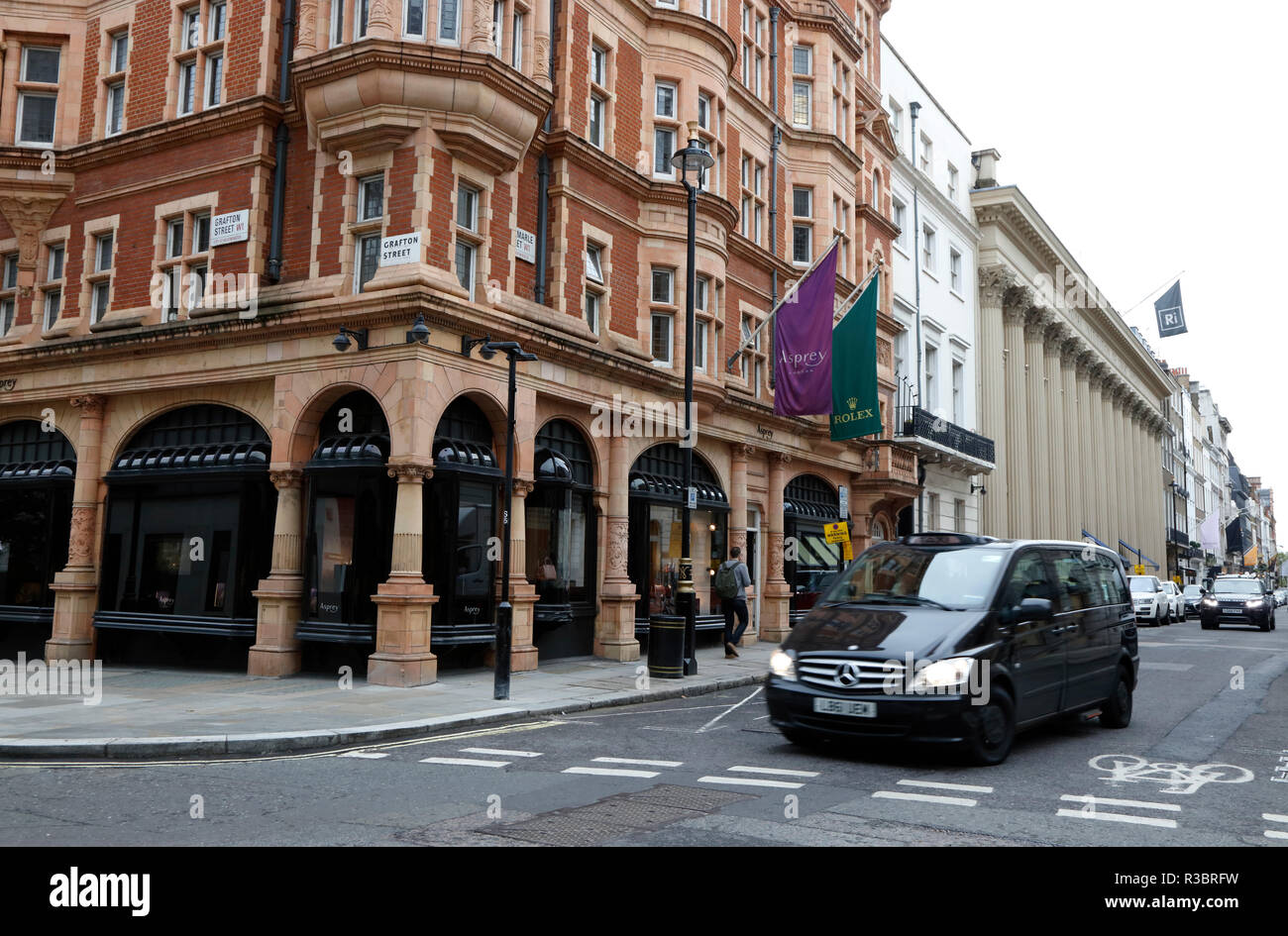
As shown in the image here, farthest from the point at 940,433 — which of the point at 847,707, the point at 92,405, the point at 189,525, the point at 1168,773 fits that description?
the point at 847,707

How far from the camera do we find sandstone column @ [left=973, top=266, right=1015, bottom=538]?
39.8 metres

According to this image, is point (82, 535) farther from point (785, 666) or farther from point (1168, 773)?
point (1168, 773)

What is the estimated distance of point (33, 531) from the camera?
19.1 m

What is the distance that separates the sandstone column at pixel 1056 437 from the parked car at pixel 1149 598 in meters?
8.22

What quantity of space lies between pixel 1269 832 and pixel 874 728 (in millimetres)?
2789

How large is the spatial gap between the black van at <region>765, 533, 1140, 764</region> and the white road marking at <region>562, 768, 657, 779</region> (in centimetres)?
138

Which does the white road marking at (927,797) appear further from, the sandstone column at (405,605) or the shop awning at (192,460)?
the shop awning at (192,460)

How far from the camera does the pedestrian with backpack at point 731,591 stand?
62.5 ft

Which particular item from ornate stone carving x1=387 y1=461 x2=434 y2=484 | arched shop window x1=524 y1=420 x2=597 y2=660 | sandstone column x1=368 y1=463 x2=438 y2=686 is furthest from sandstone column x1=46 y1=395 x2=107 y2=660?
arched shop window x1=524 y1=420 x2=597 y2=660

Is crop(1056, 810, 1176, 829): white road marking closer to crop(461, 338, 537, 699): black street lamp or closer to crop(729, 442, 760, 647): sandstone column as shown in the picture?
crop(461, 338, 537, 699): black street lamp

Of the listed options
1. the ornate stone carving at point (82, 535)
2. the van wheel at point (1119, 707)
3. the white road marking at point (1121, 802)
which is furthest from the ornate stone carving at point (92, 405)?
the white road marking at point (1121, 802)

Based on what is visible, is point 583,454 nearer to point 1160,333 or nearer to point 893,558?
point 893,558

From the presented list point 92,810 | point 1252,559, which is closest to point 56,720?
point 92,810

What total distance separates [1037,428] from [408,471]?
123 ft
